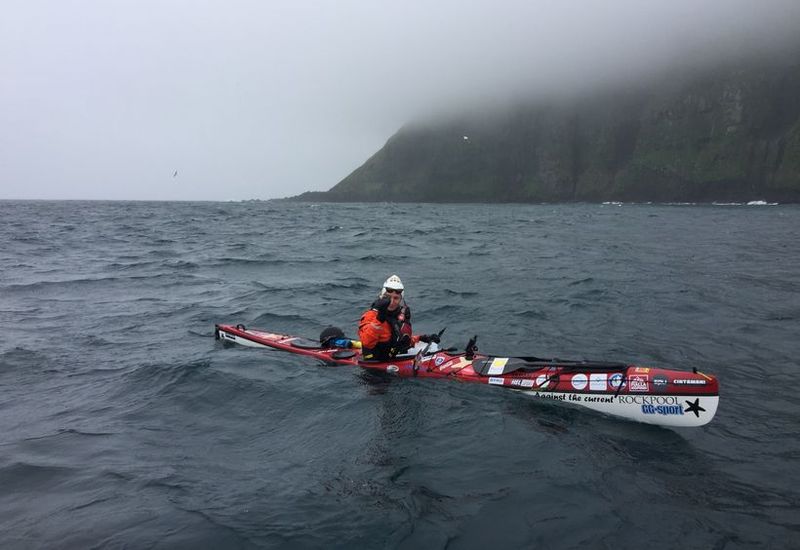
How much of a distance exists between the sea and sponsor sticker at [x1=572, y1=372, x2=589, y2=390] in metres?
0.45

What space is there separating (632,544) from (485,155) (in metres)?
164

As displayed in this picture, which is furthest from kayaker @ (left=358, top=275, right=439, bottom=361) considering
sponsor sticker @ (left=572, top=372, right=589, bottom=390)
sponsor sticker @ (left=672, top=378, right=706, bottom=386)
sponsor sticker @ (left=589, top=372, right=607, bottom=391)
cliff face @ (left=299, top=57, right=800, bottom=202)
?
cliff face @ (left=299, top=57, right=800, bottom=202)

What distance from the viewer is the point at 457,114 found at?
187125 millimetres

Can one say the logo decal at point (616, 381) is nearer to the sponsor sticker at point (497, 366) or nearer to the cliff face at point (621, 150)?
the sponsor sticker at point (497, 366)

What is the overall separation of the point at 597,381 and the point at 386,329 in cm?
404

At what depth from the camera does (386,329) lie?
33.9 feet

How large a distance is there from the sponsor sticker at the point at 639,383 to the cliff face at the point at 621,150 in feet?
353

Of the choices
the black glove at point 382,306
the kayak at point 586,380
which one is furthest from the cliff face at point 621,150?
the black glove at point 382,306

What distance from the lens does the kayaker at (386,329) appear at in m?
10.1

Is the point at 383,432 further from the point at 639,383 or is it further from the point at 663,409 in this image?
the point at 663,409

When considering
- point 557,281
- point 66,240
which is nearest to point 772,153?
point 557,281

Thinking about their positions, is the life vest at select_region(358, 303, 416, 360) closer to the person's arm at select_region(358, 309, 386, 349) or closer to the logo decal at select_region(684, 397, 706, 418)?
the person's arm at select_region(358, 309, 386, 349)

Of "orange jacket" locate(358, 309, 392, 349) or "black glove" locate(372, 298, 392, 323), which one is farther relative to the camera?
"orange jacket" locate(358, 309, 392, 349)

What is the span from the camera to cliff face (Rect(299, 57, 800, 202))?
348 ft
